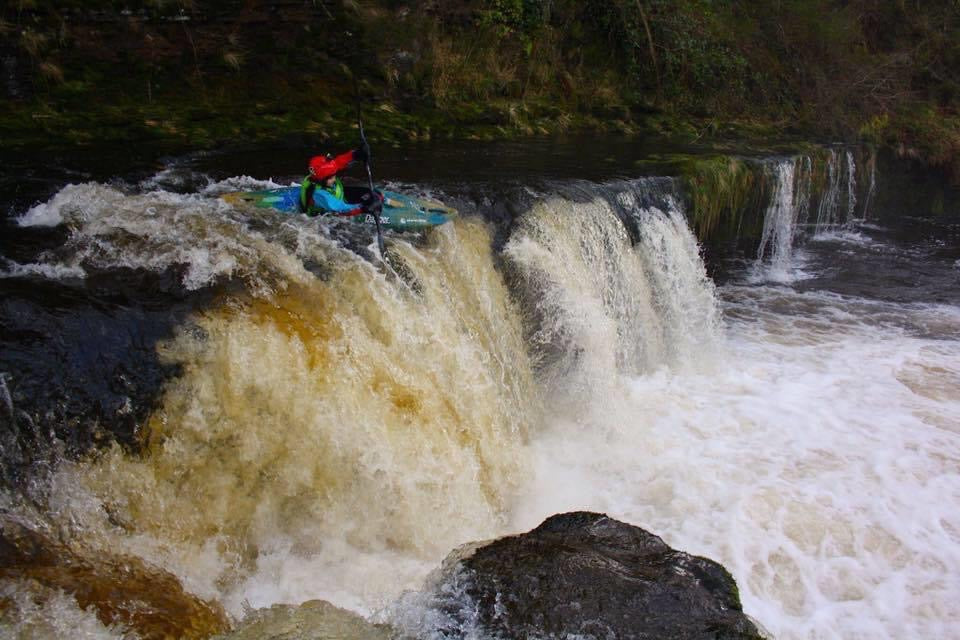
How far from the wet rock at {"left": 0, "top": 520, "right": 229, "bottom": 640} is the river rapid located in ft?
0.22

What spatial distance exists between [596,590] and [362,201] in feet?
11.4

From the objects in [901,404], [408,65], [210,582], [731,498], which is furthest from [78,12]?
[901,404]

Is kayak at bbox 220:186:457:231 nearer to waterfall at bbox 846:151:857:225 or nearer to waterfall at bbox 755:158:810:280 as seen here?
waterfall at bbox 755:158:810:280

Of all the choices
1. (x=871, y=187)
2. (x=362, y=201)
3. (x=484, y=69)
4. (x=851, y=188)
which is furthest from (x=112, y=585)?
(x=871, y=187)

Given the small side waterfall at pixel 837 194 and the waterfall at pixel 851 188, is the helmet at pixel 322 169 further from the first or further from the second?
the waterfall at pixel 851 188

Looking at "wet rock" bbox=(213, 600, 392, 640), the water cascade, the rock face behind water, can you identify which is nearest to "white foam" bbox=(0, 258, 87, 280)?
"wet rock" bbox=(213, 600, 392, 640)

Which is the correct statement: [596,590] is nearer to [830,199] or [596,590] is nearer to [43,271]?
[43,271]

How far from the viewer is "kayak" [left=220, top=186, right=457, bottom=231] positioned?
220 inches

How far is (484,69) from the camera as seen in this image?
11.9 meters

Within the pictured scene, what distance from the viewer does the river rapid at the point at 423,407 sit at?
11.7ft

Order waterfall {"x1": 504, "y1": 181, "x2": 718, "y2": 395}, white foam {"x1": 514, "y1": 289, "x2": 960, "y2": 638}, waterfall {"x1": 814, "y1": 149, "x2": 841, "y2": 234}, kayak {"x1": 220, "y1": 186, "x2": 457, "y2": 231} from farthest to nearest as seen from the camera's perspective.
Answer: waterfall {"x1": 814, "y1": 149, "x2": 841, "y2": 234} → waterfall {"x1": 504, "y1": 181, "x2": 718, "y2": 395} → kayak {"x1": 220, "y1": 186, "x2": 457, "y2": 231} → white foam {"x1": 514, "y1": 289, "x2": 960, "y2": 638}

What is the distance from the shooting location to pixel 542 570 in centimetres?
309

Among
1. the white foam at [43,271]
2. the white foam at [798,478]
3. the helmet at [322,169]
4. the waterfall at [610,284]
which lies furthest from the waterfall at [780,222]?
the white foam at [43,271]

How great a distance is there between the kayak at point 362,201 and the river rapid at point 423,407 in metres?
0.16
